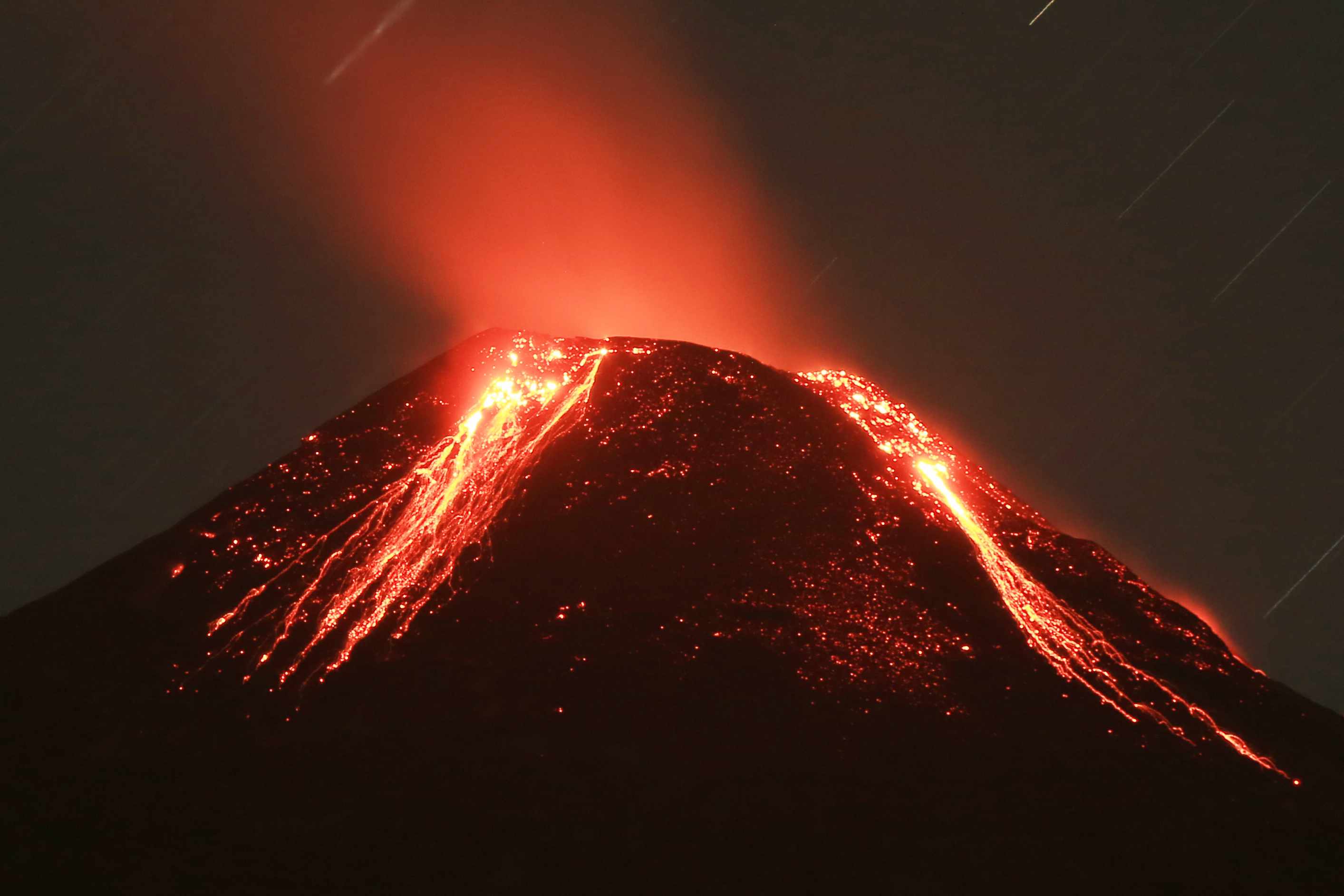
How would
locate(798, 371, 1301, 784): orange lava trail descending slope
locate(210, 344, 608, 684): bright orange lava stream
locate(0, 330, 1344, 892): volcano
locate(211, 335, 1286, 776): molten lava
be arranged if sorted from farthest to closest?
locate(210, 344, 608, 684): bright orange lava stream → locate(211, 335, 1286, 776): molten lava → locate(798, 371, 1301, 784): orange lava trail descending slope → locate(0, 330, 1344, 892): volcano

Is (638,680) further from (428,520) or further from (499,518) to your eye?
(428,520)

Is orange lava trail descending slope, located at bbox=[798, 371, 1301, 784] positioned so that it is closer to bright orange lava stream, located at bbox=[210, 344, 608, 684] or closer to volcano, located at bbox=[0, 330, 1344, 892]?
volcano, located at bbox=[0, 330, 1344, 892]

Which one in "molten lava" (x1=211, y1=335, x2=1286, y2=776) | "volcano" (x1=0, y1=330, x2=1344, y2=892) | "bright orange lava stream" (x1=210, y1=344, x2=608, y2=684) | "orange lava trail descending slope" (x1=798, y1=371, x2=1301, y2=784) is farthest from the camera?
"bright orange lava stream" (x1=210, y1=344, x2=608, y2=684)

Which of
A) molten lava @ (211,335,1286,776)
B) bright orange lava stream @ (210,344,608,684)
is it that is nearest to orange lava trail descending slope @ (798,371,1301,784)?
molten lava @ (211,335,1286,776)

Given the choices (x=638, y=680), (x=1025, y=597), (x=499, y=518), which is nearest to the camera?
(x=638, y=680)

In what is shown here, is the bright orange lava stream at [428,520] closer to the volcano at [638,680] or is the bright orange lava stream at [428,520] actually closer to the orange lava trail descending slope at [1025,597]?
the volcano at [638,680]

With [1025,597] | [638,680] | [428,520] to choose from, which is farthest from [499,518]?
[1025,597]

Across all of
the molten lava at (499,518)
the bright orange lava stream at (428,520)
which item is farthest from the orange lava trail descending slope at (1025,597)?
the bright orange lava stream at (428,520)
